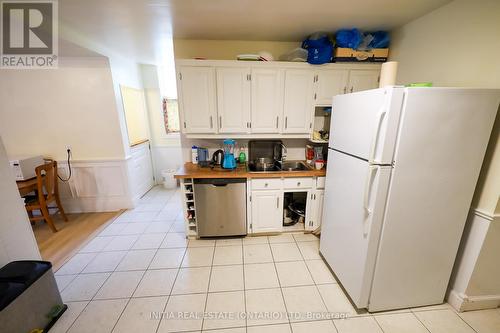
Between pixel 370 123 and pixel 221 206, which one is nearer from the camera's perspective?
pixel 370 123

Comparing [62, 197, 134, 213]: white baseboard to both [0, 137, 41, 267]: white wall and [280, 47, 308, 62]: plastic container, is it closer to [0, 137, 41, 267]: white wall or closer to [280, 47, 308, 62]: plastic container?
[0, 137, 41, 267]: white wall

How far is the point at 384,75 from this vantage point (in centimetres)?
155

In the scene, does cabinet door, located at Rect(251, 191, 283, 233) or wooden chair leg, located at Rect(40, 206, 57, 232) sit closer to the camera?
cabinet door, located at Rect(251, 191, 283, 233)

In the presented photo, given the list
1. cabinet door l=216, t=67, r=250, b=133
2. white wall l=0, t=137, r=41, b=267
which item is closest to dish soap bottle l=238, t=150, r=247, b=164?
cabinet door l=216, t=67, r=250, b=133

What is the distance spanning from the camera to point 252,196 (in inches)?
96.3

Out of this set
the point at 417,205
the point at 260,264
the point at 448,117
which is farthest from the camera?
the point at 260,264

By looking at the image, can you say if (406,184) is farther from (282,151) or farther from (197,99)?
(197,99)

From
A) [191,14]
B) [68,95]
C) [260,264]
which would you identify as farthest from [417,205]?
[68,95]

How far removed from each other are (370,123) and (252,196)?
1.50 meters

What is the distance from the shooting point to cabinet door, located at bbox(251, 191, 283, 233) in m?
2.46

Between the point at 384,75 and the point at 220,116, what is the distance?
67.2 inches

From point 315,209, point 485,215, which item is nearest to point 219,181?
point 315,209

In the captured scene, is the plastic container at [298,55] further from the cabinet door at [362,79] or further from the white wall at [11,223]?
the white wall at [11,223]

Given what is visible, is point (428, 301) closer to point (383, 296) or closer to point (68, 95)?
point (383, 296)
